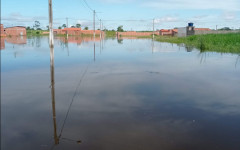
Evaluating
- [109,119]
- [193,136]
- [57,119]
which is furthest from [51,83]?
[193,136]

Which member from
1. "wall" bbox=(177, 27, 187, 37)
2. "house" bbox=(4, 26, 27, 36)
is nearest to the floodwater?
"wall" bbox=(177, 27, 187, 37)

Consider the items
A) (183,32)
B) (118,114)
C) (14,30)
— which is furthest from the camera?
(14,30)

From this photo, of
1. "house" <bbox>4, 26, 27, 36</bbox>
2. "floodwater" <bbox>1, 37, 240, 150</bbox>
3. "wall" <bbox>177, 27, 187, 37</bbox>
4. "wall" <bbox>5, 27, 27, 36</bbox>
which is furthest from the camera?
"wall" <bbox>5, 27, 27, 36</bbox>

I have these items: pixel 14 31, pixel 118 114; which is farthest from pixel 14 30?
pixel 118 114

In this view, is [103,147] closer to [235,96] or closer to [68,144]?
[68,144]

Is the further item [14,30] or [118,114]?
[14,30]

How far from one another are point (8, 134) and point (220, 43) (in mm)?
26895

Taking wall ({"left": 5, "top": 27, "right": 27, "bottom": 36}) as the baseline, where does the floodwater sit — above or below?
below

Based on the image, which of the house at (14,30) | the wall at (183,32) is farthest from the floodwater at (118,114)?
the house at (14,30)

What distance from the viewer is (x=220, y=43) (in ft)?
86.1

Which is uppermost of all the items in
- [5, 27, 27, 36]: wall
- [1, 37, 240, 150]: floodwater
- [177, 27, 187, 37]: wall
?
[5, 27, 27, 36]: wall

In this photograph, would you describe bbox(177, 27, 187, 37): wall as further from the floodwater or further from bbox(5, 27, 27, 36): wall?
bbox(5, 27, 27, 36): wall

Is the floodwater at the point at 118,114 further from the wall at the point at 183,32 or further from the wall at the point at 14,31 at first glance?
the wall at the point at 14,31

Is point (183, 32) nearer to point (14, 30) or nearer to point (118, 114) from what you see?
point (14, 30)
